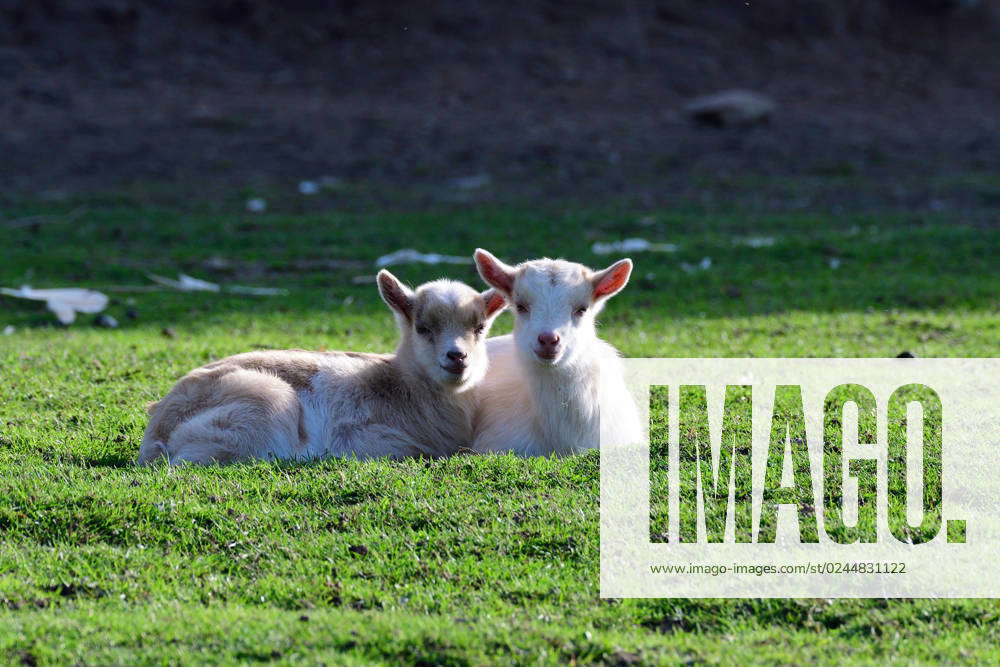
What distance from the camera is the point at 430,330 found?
753 centimetres

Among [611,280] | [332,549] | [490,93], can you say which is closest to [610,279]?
[611,280]

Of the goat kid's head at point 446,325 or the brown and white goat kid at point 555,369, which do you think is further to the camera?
the goat kid's head at point 446,325

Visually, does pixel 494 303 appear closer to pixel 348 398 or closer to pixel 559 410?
pixel 559 410

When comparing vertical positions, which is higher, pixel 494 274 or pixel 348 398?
pixel 494 274

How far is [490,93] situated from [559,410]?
59.3 ft

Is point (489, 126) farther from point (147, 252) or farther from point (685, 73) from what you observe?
point (147, 252)

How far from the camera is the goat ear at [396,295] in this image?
7645 mm

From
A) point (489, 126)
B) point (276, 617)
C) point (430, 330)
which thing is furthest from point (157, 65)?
point (276, 617)

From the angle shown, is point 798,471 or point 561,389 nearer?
point 798,471

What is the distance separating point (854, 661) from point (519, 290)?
10.0ft

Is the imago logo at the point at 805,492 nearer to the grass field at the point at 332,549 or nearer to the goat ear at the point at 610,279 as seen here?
the grass field at the point at 332,549

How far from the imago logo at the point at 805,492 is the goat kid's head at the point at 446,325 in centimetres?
92

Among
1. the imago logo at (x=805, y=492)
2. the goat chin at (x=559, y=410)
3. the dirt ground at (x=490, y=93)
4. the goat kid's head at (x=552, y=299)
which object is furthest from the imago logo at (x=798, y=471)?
the dirt ground at (x=490, y=93)

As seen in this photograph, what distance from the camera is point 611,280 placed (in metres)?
7.53
